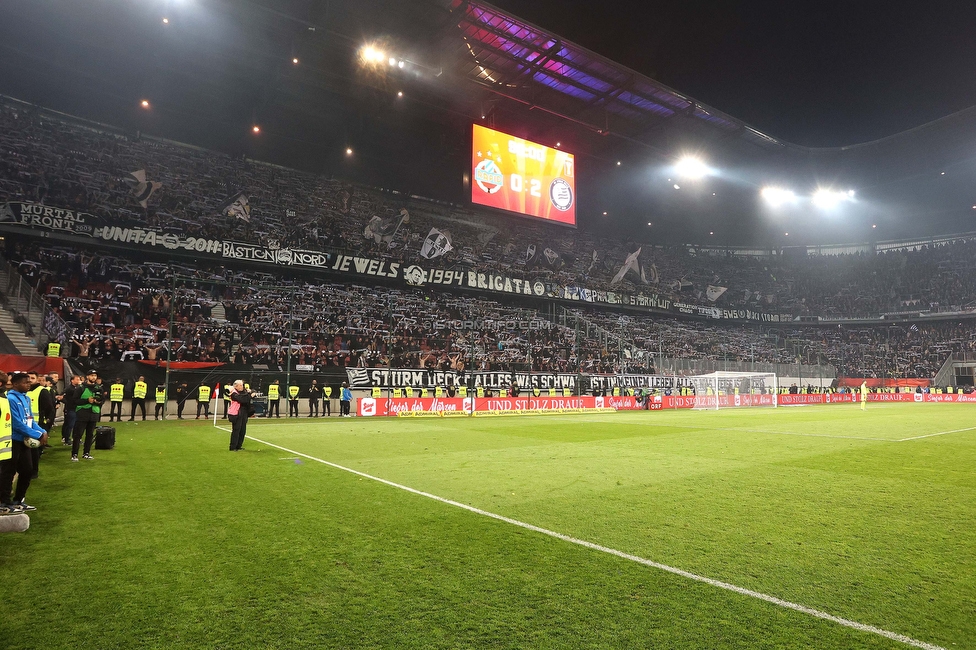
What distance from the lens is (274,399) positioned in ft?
81.7

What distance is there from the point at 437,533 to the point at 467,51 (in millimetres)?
30163

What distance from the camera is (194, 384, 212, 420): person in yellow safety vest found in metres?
23.3

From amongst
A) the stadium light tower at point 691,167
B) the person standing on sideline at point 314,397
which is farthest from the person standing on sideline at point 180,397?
the stadium light tower at point 691,167

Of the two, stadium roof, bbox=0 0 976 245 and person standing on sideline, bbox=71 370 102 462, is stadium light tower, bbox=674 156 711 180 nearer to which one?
stadium roof, bbox=0 0 976 245

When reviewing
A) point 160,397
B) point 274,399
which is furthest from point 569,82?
point 160,397

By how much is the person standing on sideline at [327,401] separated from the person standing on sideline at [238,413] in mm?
12841

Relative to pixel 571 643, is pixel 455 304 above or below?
above

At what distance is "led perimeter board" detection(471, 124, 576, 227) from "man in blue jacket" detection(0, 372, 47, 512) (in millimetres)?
25538

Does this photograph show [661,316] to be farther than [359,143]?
Yes

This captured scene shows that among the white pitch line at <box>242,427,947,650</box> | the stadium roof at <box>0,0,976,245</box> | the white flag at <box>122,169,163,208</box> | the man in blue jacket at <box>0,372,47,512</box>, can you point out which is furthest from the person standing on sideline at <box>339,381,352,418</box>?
the man in blue jacket at <box>0,372,47,512</box>

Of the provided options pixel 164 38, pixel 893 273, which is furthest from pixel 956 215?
pixel 164 38

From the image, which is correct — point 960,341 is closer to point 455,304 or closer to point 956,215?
point 956,215

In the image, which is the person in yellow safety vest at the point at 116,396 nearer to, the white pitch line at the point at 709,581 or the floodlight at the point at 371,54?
the white pitch line at the point at 709,581

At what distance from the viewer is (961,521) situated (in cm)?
632
